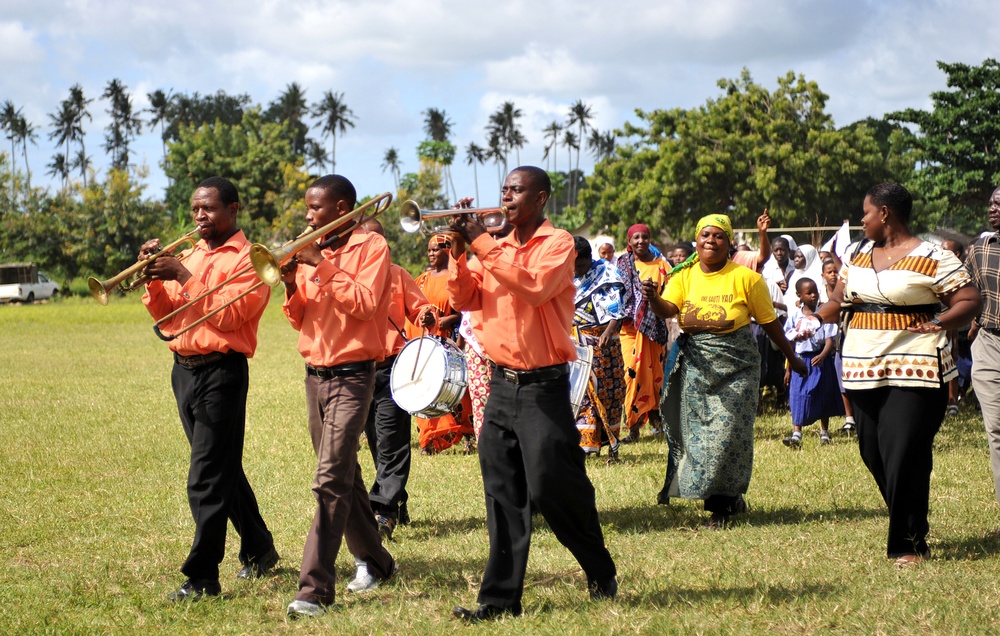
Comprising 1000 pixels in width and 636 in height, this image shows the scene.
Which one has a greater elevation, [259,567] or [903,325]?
[903,325]

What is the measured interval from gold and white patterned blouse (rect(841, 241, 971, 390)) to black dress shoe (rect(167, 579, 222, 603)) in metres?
3.72

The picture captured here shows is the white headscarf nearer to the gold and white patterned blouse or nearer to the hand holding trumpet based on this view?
the gold and white patterned blouse

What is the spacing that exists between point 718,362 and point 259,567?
130 inches

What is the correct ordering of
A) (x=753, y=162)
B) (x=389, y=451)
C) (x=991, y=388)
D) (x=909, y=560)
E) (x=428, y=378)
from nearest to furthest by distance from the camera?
(x=909, y=560) → (x=991, y=388) → (x=428, y=378) → (x=389, y=451) → (x=753, y=162)

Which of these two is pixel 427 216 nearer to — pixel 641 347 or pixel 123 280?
pixel 123 280

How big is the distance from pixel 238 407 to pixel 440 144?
88.8 m

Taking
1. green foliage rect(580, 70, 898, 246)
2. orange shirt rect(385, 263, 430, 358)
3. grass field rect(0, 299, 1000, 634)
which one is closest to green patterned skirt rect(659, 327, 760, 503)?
grass field rect(0, 299, 1000, 634)

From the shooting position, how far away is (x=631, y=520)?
7.84m

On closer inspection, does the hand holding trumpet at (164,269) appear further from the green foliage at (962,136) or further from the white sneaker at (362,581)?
the green foliage at (962,136)

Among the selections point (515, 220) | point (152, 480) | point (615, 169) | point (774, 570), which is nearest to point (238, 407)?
point (515, 220)

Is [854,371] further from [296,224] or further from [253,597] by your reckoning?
[296,224]

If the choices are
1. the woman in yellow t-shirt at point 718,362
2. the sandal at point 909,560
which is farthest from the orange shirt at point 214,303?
the sandal at point 909,560

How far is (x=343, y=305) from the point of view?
5461 millimetres

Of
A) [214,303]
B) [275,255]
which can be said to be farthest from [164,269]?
[275,255]
